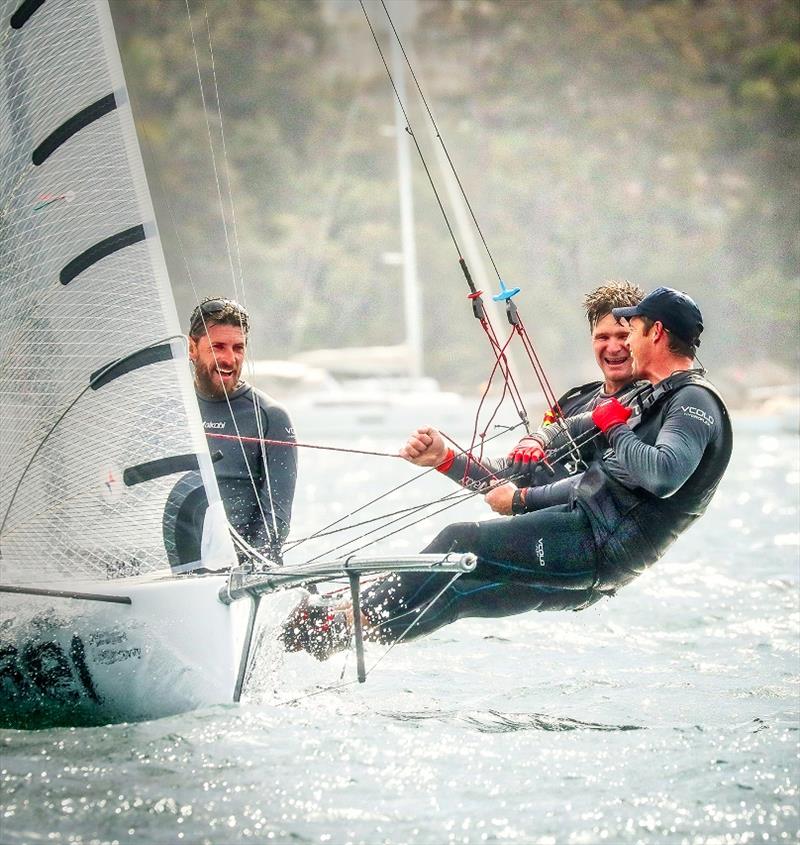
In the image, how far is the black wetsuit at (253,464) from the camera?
3.99 metres

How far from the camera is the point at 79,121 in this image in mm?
3586

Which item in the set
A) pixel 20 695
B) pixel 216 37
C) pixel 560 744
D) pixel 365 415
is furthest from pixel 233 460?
pixel 216 37

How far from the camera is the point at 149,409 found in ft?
11.6

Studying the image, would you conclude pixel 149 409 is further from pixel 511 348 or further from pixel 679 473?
pixel 511 348

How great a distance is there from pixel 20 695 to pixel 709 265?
93.1 feet

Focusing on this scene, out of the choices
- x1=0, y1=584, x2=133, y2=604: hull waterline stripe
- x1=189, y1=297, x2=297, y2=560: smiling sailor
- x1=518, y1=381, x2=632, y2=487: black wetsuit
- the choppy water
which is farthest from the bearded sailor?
x1=518, y1=381, x2=632, y2=487: black wetsuit

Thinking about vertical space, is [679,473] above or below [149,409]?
below

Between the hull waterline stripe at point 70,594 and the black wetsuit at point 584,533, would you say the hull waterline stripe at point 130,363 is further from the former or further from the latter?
the black wetsuit at point 584,533

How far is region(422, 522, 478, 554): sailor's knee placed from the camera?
368cm

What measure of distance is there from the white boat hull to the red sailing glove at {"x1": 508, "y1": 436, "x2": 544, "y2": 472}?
0.92m

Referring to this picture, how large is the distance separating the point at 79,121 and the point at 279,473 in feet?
3.96

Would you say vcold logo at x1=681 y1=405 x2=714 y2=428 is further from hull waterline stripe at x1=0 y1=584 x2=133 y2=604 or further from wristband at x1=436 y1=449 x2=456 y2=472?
hull waterline stripe at x1=0 y1=584 x2=133 y2=604

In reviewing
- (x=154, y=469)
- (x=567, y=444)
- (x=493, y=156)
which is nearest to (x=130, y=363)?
(x=154, y=469)

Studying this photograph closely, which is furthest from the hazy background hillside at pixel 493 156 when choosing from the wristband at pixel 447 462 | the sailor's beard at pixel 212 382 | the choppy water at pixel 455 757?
the wristband at pixel 447 462
